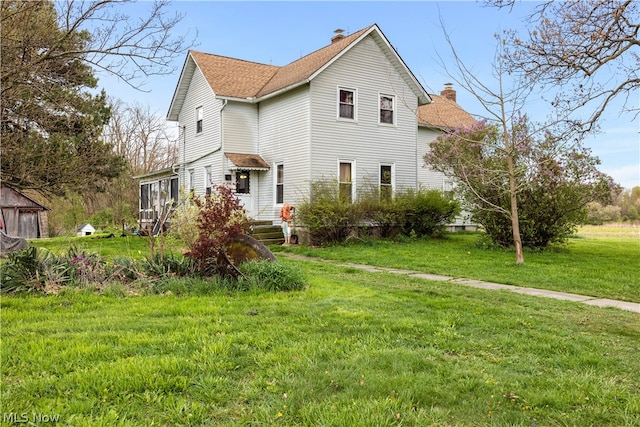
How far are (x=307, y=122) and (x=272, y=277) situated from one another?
1078cm

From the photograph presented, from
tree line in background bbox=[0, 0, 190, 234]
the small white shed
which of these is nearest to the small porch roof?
tree line in background bbox=[0, 0, 190, 234]

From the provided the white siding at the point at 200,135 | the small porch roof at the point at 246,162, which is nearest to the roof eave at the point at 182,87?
the white siding at the point at 200,135

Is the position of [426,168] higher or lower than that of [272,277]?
higher

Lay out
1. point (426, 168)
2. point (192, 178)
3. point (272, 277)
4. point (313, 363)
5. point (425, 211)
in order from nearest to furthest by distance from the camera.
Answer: point (313, 363) < point (272, 277) < point (425, 211) < point (192, 178) < point (426, 168)

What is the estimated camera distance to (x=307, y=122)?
1694 centimetres

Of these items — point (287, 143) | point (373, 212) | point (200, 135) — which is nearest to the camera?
point (373, 212)

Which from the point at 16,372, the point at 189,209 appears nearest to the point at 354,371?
the point at 16,372

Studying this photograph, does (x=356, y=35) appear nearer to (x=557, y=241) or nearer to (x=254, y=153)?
(x=254, y=153)

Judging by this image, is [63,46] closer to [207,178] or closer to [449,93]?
[207,178]

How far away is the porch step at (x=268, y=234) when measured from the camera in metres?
17.1

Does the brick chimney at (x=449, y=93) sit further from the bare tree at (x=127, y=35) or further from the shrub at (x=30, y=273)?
the shrub at (x=30, y=273)

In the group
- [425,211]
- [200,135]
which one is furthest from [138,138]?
[425,211]

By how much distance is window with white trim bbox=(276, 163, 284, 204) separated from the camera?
1838cm

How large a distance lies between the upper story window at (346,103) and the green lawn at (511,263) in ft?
17.3
